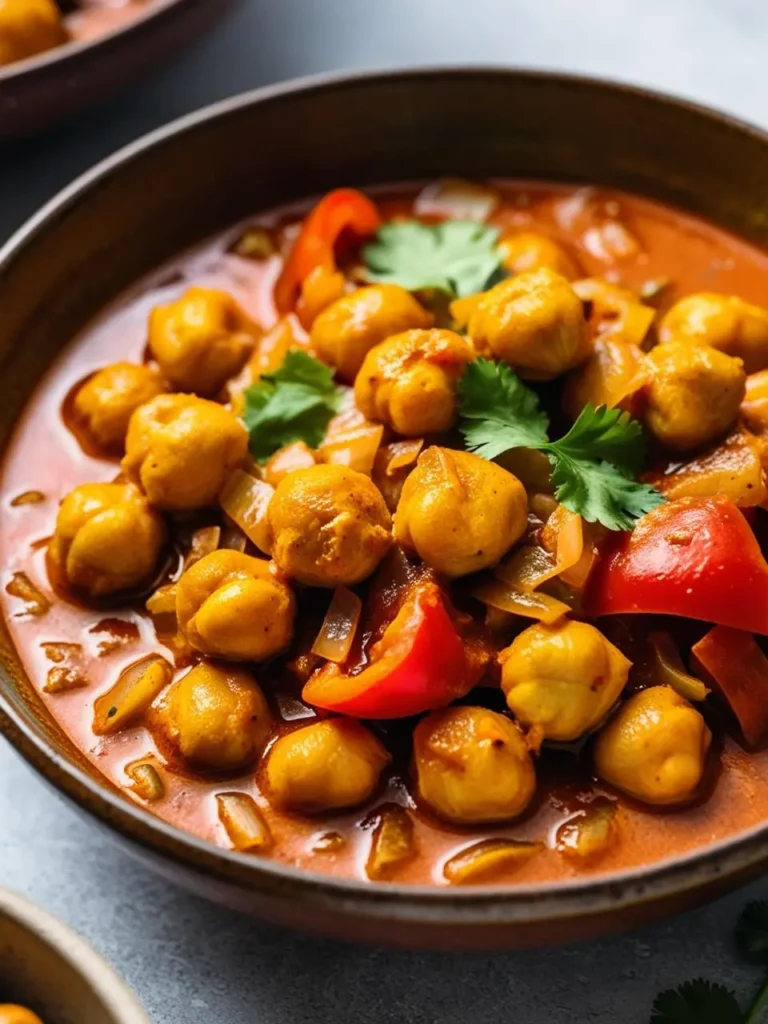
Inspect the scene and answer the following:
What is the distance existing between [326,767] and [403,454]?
68 centimetres

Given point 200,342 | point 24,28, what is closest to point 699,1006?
point 200,342

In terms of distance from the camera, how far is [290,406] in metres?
2.81

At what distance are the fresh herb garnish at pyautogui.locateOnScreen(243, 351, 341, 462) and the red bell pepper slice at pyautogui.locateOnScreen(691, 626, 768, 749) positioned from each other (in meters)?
0.92

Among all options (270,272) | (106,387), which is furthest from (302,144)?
(106,387)

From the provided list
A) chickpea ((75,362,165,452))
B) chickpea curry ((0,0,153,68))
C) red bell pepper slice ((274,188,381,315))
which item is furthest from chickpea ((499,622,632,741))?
chickpea curry ((0,0,153,68))

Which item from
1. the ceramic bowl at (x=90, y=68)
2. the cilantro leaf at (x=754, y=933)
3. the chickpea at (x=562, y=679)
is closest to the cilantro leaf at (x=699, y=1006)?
the cilantro leaf at (x=754, y=933)

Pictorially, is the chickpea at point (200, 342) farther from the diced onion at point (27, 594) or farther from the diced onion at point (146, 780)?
the diced onion at point (146, 780)

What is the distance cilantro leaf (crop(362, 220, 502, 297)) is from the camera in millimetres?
3121

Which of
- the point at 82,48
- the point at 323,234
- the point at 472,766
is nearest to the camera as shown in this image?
the point at 472,766

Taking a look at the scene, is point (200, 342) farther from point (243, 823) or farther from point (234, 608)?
point (243, 823)

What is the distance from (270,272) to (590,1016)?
192 cm

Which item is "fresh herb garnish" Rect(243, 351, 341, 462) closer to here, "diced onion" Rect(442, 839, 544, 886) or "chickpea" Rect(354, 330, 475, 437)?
"chickpea" Rect(354, 330, 475, 437)

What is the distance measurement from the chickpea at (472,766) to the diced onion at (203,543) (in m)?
0.61

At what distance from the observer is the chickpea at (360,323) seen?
113 inches
